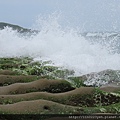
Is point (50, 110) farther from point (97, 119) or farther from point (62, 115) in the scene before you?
point (97, 119)

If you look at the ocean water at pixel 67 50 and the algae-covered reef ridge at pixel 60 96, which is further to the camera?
the ocean water at pixel 67 50

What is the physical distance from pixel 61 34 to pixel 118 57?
1195 centimetres

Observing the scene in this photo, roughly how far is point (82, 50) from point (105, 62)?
7485mm

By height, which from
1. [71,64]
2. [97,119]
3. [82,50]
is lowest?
[97,119]

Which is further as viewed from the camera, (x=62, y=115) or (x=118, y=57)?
(x=118, y=57)

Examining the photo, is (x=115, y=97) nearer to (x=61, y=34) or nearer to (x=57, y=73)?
(x=57, y=73)

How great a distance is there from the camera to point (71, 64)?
1928cm

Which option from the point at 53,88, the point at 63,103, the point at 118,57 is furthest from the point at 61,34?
the point at 63,103

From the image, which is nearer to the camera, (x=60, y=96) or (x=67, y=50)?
(x=60, y=96)

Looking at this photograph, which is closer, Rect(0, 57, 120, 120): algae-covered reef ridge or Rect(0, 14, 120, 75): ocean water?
Rect(0, 57, 120, 120): algae-covered reef ridge

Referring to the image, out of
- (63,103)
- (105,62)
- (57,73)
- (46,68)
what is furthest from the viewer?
(105,62)

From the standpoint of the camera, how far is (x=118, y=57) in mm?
21641

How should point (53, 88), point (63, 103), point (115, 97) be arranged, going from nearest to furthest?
1. point (63, 103)
2. point (115, 97)
3. point (53, 88)

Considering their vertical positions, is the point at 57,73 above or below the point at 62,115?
above
